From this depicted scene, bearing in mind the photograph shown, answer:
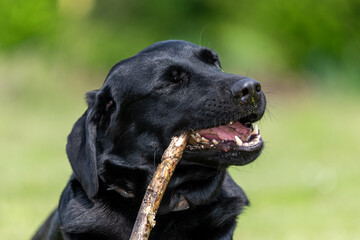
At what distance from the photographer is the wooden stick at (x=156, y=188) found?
10.5ft

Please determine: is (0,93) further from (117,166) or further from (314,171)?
(117,166)

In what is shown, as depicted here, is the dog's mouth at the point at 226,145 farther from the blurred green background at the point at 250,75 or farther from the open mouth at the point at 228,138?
the blurred green background at the point at 250,75

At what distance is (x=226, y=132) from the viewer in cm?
371

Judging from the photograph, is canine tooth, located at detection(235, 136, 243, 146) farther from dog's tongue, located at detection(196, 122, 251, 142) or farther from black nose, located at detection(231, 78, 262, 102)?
black nose, located at detection(231, 78, 262, 102)

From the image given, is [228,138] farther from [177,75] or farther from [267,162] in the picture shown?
[267,162]

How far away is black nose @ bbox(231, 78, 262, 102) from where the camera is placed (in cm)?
350

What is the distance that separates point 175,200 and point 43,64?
743 inches

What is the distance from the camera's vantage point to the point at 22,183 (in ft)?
30.4

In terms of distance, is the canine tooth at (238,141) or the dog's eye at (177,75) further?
the dog's eye at (177,75)

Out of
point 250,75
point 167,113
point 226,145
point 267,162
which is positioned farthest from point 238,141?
point 250,75

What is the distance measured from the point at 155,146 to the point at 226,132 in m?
0.44

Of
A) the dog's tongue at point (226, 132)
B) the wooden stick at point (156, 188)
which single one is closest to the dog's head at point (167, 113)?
the dog's tongue at point (226, 132)

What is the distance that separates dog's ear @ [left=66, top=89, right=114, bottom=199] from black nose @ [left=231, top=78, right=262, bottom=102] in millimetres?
870

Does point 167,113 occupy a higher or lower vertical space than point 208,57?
lower
